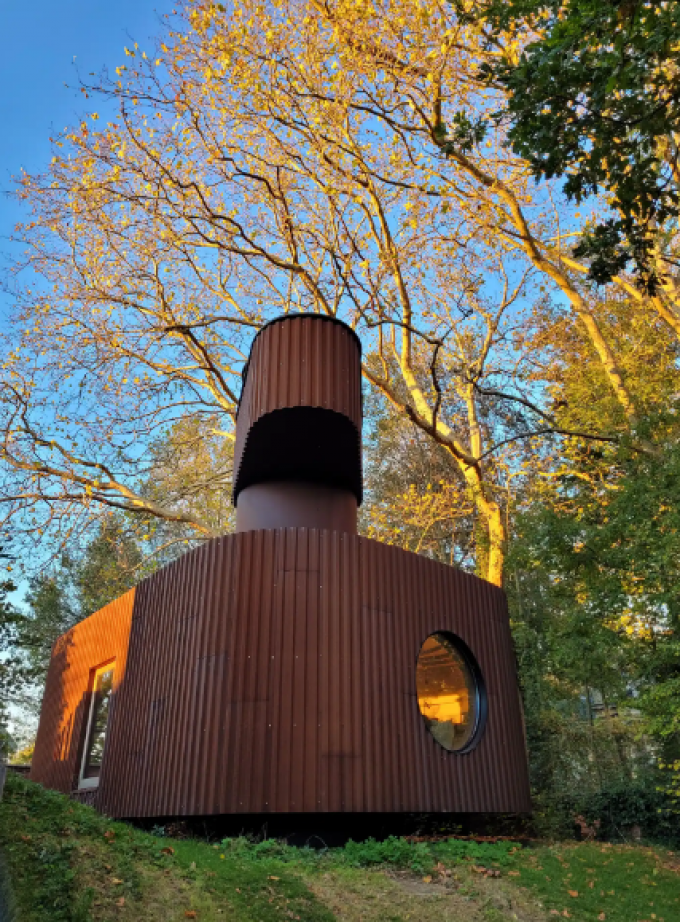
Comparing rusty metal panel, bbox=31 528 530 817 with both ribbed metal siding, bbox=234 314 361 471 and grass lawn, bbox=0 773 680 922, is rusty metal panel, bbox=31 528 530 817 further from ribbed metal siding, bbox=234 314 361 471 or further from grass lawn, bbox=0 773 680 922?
ribbed metal siding, bbox=234 314 361 471

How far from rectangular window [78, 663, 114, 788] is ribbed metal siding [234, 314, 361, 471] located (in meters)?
3.93

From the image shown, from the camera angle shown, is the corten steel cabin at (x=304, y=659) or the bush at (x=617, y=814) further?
the bush at (x=617, y=814)

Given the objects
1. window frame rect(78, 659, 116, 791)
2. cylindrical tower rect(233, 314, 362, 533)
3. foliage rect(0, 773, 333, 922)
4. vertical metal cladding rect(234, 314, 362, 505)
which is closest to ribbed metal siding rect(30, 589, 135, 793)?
window frame rect(78, 659, 116, 791)

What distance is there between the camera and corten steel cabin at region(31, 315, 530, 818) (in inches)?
259

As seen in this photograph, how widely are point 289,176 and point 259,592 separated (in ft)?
31.0

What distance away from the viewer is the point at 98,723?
9.52 metres

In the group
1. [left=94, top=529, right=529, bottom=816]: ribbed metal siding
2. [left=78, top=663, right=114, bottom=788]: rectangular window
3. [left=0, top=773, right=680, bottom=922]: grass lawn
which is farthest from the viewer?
[left=78, top=663, right=114, bottom=788]: rectangular window

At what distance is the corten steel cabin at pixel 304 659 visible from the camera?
657cm

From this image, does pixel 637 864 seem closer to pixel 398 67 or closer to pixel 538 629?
pixel 538 629

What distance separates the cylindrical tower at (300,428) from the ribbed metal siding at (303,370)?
12mm

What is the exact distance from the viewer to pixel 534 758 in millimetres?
12453

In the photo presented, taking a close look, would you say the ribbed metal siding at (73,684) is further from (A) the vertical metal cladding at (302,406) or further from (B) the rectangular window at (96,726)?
(A) the vertical metal cladding at (302,406)

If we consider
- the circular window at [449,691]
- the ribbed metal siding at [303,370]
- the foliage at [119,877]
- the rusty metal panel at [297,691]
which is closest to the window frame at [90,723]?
the rusty metal panel at [297,691]

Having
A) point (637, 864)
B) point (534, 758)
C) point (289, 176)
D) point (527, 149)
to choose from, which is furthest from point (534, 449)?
point (527, 149)
